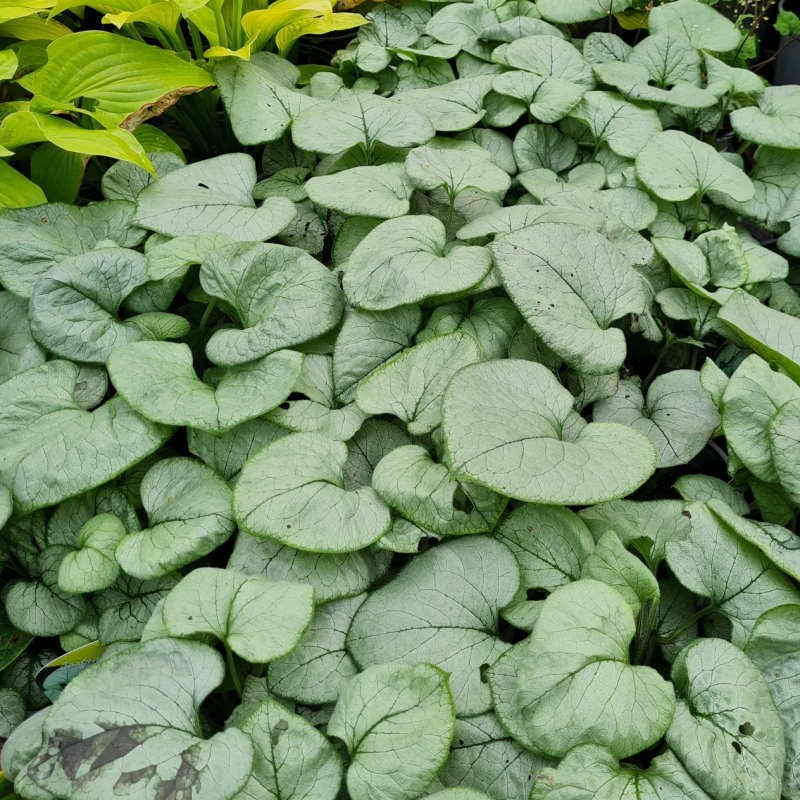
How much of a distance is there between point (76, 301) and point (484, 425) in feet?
2.70

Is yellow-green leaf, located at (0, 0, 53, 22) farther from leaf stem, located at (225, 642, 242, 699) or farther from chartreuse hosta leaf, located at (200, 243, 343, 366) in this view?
leaf stem, located at (225, 642, 242, 699)

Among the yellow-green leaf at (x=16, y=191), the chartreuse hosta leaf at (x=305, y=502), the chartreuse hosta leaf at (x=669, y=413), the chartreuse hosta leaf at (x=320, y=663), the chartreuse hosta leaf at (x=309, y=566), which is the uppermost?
the yellow-green leaf at (x=16, y=191)

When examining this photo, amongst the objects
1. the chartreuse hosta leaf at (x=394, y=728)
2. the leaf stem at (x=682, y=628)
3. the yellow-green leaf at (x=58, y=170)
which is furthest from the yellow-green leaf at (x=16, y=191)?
the leaf stem at (x=682, y=628)

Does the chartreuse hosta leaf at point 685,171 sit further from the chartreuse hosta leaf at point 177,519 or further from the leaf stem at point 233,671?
the leaf stem at point 233,671

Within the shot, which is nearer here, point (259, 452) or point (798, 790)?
point (798, 790)

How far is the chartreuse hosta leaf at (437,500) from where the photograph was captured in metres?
1.19

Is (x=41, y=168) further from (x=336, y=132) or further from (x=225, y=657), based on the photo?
(x=225, y=657)

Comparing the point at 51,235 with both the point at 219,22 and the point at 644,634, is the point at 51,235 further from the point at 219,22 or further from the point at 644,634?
the point at 644,634

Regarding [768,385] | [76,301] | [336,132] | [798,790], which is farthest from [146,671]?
[336,132]

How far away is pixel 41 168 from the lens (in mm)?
1848

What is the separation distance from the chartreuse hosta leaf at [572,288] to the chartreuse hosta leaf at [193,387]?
1.32 ft

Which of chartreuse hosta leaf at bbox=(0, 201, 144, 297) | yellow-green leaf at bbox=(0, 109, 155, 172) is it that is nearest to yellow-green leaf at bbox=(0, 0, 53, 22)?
yellow-green leaf at bbox=(0, 109, 155, 172)

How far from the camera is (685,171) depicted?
1.78 meters

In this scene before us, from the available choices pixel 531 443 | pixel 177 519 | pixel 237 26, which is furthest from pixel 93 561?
pixel 237 26
